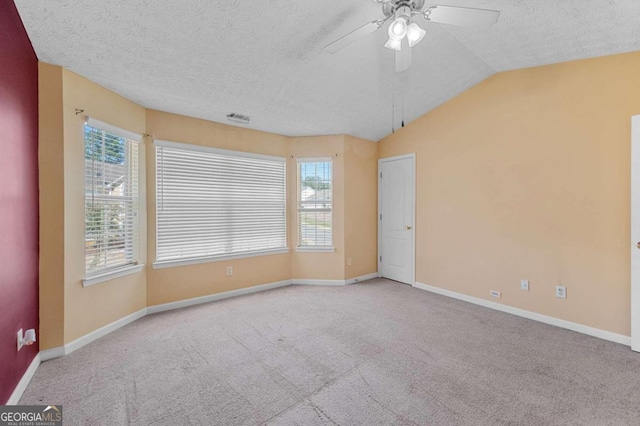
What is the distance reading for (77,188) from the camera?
254cm

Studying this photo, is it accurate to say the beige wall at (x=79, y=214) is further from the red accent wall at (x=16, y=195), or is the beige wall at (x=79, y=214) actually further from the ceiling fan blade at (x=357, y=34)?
the ceiling fan blade at (x=357, y=34)

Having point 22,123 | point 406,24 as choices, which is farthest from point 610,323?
point 22,123

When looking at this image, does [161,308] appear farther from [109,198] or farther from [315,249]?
[315,249]

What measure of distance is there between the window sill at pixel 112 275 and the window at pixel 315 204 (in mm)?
2289

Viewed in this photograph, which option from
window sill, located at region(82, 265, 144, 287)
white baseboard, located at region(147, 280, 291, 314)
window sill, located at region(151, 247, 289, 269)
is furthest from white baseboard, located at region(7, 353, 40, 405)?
window sill, located at region(151, 247, 289, 269)

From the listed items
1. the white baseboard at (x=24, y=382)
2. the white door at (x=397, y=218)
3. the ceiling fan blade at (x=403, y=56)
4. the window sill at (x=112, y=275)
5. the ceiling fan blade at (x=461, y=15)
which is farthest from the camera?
the white door at (x=397, y=218)

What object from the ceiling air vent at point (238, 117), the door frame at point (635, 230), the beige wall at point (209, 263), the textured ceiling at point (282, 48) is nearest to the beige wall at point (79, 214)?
the textured ceiling at point (282, 48)

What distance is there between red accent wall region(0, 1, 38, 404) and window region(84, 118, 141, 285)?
1.37ft

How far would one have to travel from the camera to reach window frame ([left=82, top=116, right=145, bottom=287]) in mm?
2627

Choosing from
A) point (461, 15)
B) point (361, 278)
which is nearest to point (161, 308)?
point (361, 278)

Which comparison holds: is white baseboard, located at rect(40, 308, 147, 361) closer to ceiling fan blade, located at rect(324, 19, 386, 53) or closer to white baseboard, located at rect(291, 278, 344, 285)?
white baseboard, located at rect(291, 278, 344, 285)

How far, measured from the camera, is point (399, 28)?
1.78 m

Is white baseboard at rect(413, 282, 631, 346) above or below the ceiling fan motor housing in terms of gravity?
below

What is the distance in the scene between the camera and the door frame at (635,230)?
2449mm
